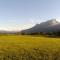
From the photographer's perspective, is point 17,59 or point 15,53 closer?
point 17,59

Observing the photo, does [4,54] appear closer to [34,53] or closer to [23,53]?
[23,53]

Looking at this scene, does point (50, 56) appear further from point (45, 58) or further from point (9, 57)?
point (9, 57)

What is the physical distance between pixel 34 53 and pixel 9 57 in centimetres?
548

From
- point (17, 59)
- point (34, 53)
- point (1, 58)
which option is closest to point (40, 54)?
point (34, 53)

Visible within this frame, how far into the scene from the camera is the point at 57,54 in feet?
111

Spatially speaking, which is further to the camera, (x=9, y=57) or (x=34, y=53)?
(x=34, y=53)

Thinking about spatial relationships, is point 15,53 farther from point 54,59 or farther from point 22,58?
point 54,59

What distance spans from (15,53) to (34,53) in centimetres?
377

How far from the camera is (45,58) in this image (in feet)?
102

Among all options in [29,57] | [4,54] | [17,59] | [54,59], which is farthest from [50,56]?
[4,54]

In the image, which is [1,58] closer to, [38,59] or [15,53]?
[15,53]

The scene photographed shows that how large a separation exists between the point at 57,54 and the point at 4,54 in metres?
10.5

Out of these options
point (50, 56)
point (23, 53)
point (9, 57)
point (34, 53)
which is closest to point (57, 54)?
point (50, 56)

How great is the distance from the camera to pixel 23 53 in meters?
33.4
